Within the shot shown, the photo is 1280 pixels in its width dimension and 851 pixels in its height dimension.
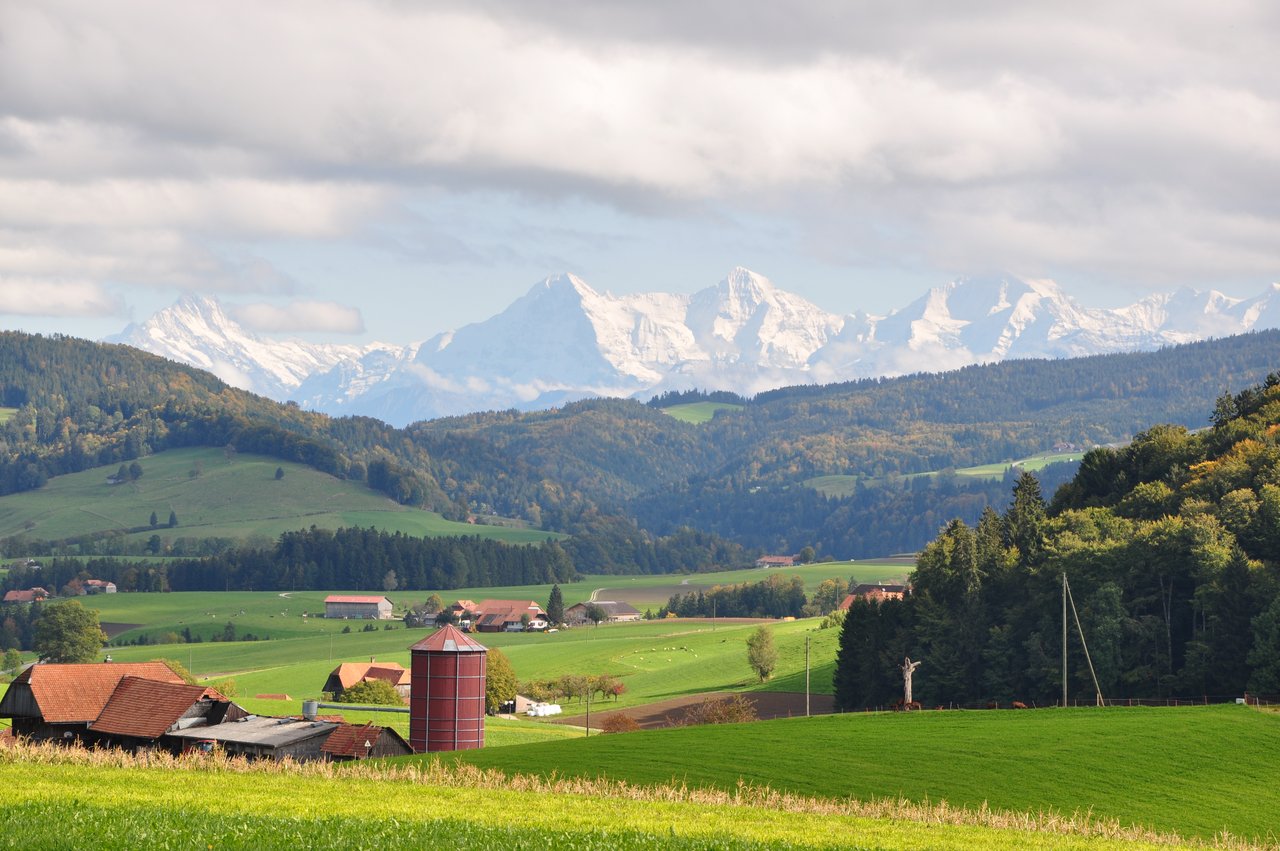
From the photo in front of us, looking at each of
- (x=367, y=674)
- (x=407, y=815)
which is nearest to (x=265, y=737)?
(x=407, y=815)

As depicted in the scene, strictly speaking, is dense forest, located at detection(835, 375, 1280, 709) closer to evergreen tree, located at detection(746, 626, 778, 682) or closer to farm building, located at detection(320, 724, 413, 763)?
evergreen tree, located at detection(746, 626, 778, 682)

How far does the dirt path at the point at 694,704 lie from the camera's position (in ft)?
326

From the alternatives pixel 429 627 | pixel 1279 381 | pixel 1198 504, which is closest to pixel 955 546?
pixel 1198 504

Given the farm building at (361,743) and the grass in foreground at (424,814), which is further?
the farm building at (361,743)

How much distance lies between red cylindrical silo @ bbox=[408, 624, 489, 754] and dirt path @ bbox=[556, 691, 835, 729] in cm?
2905

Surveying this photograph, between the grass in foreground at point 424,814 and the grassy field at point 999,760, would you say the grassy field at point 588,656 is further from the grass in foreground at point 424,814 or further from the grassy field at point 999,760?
the grass in foreground at point 424,814

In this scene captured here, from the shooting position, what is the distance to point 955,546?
10250 centimetres

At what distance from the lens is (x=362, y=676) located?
12206 cm

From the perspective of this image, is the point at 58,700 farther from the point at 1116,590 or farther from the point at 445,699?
the point at 1116,590

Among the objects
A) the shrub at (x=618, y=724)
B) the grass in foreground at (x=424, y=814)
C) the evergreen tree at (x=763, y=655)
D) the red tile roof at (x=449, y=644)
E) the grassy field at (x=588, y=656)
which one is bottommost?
the shrub at (x=618, y=724)

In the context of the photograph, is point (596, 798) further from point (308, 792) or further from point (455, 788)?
point (308, 792)

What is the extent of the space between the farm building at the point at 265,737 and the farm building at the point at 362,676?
169 ft

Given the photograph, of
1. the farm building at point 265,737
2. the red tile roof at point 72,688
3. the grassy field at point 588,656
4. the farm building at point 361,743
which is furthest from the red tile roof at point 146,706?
the grassy field at point 588,656

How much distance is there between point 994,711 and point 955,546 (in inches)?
1262
